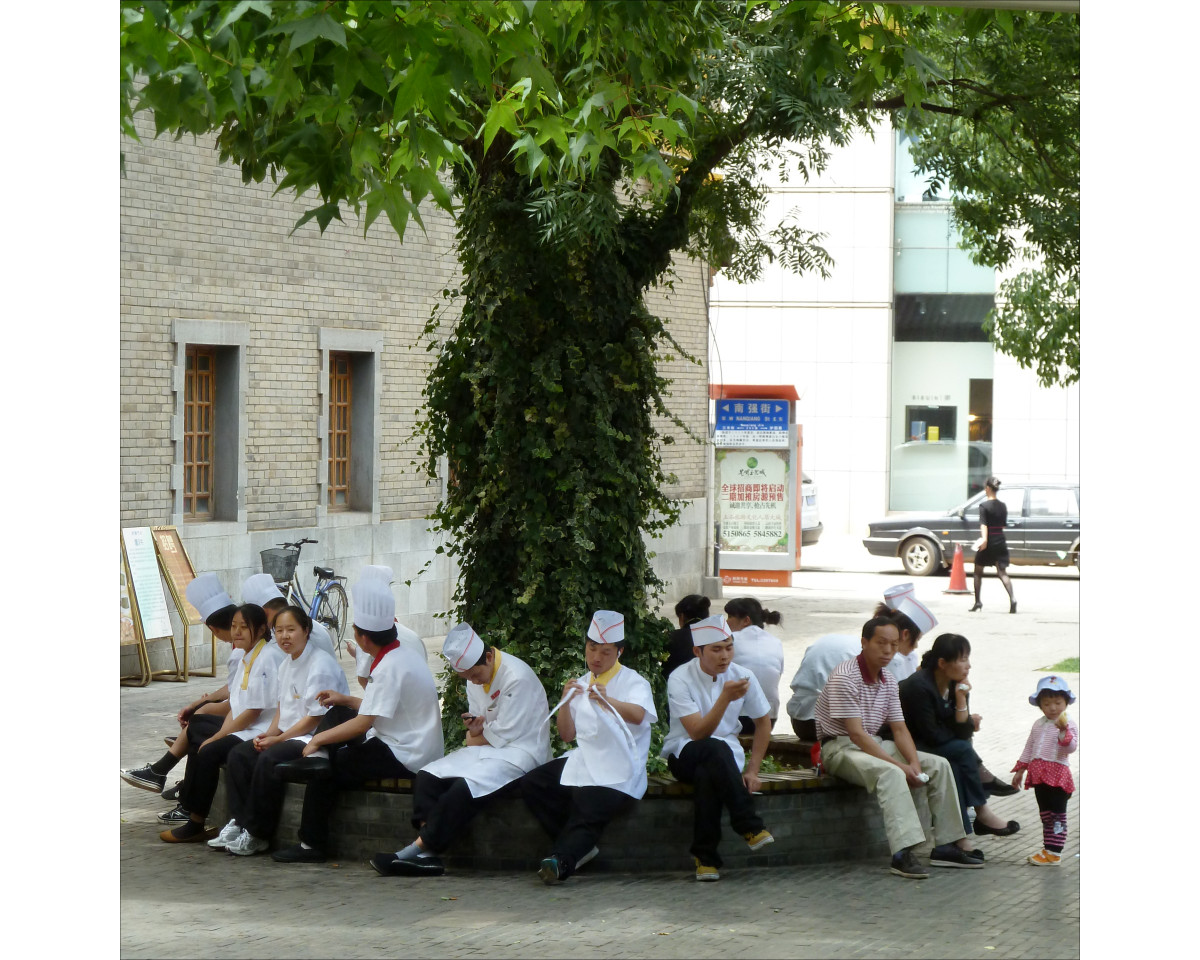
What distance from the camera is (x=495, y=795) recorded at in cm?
731

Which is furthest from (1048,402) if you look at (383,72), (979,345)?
(383,72)

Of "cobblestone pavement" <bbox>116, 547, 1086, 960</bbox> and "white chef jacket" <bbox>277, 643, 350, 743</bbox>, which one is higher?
"white chef jacket" <bbox>277, 643, 350, 743</bbox>

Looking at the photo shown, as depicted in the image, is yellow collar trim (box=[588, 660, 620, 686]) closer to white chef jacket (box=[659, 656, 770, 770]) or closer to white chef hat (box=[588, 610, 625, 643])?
white chef hat (box=[588, 610, 625, 643])

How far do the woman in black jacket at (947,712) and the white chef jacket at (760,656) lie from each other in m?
0.92

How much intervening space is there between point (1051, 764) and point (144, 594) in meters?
8.33

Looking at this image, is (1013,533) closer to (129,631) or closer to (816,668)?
(129,631)

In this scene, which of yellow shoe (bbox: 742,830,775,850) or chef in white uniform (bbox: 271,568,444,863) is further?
chef in white uniform (bbox: 271,568,444,863)

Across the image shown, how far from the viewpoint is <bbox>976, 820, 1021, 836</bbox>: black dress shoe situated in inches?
328

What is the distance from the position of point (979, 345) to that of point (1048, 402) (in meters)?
1.63

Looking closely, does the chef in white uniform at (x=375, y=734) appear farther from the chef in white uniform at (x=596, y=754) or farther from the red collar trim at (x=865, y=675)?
the red collar trim at (x=865, y=675)

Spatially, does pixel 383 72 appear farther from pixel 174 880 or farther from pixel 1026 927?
pixel 1026 927

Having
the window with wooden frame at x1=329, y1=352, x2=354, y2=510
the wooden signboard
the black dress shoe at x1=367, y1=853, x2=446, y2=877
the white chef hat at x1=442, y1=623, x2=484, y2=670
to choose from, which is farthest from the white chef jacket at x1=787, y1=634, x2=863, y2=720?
the window with wooden frame at x1=329, y1=352, x2=354, y2=510

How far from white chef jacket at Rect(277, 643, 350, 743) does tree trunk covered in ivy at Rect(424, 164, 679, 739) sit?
1047 mm

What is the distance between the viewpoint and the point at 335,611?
1531 cm
